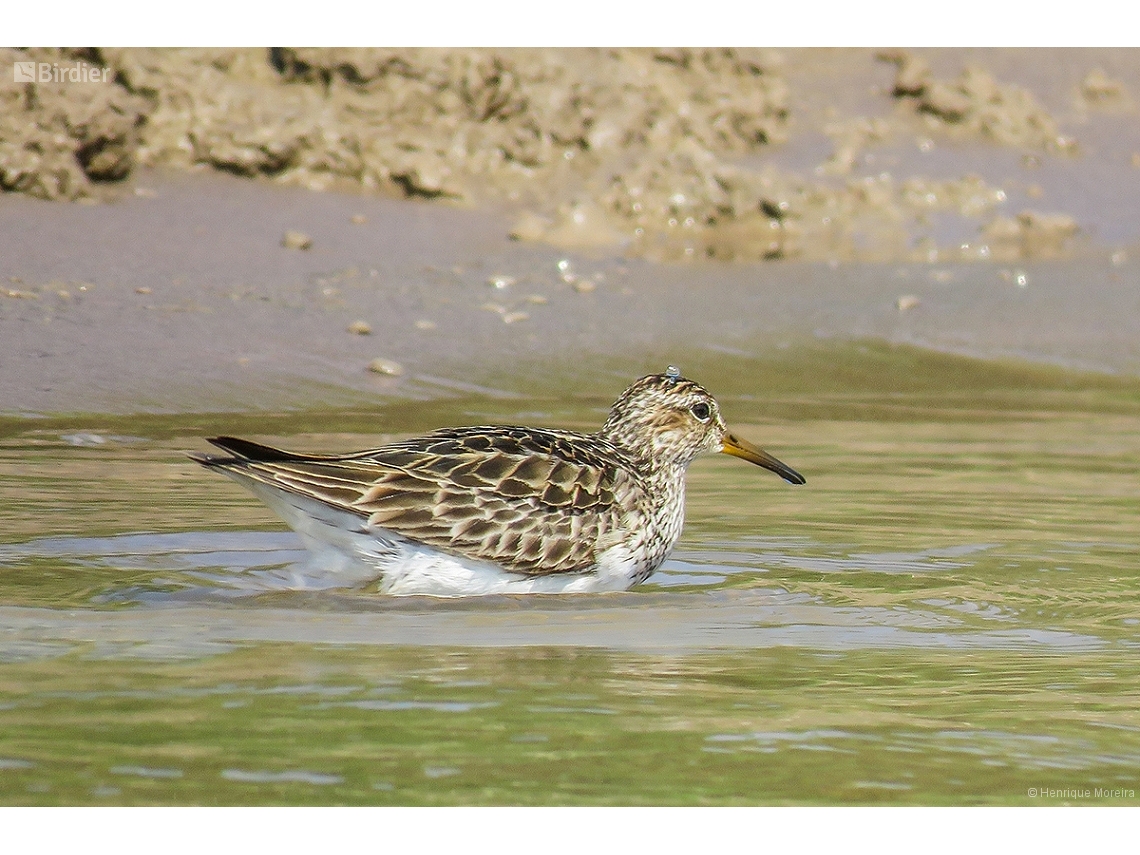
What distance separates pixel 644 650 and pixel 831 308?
27.4ft

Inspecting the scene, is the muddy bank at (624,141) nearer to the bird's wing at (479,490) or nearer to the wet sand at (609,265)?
the wet sand at (609,265)

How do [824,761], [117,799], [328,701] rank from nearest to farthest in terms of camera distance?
[117,799] → [824,761] → [328,701]

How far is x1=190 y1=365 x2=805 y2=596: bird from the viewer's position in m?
8.09

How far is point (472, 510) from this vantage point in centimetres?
834

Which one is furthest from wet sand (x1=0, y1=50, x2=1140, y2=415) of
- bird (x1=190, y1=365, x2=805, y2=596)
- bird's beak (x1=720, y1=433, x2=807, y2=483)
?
bird (x1=190, y1=365, x2=805, y2=596)

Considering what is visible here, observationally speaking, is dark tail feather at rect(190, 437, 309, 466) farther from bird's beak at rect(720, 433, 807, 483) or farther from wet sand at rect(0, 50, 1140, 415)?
wet sand at rect(0, 50, 1140, 415)

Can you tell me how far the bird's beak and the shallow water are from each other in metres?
0.30

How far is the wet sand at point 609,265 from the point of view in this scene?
12828 mm

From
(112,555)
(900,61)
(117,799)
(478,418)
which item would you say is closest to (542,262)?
(478,418)

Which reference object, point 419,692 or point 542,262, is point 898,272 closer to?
point 542,262

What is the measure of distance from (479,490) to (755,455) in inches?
75.9

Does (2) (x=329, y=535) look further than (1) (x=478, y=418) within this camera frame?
No

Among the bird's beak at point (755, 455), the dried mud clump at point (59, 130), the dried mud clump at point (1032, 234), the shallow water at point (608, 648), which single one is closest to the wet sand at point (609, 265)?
the dried mud clump at point (1032, 234)

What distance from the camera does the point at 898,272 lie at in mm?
16219
